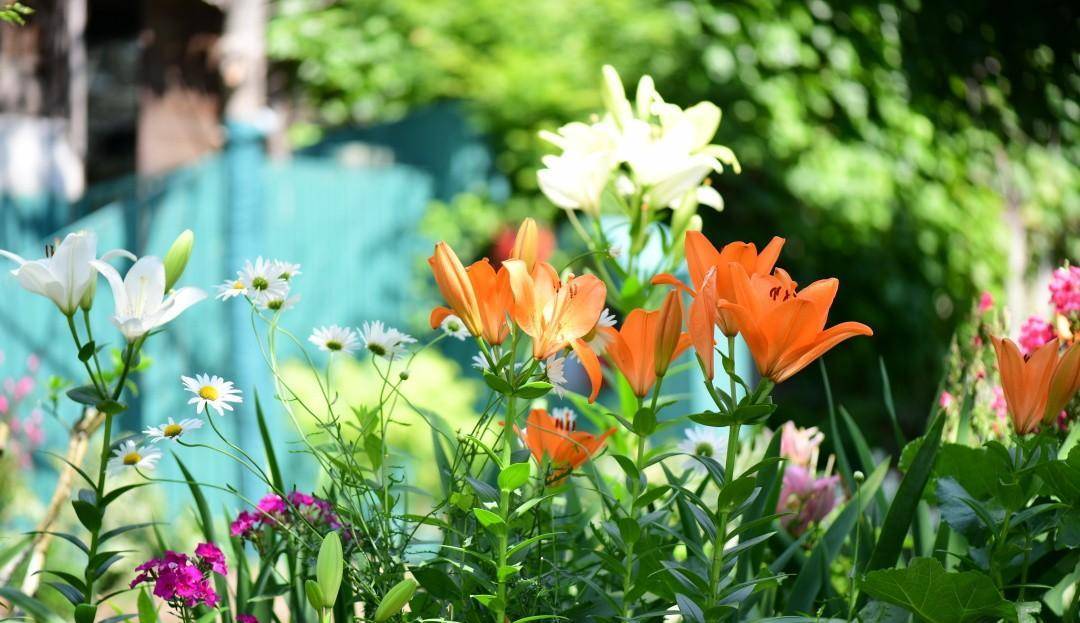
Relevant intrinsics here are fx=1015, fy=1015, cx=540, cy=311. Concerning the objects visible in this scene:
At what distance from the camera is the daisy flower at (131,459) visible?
31.2 inches

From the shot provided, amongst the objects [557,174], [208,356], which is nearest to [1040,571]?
[557,174]

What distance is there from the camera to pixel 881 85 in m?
3.54

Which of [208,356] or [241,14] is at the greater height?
[241,14]

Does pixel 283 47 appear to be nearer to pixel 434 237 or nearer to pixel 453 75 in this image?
pixel 453 75

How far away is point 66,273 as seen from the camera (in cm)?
81

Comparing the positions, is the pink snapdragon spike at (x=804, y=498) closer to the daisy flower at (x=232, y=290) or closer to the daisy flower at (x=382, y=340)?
the daisy flower at (x=382, y=340)

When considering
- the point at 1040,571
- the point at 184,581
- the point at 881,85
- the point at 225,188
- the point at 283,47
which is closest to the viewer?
the point at 184,581

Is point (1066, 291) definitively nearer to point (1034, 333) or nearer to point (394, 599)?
point (1034, 333)

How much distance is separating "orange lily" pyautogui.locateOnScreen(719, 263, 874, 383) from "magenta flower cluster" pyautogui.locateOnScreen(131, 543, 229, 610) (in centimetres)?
47

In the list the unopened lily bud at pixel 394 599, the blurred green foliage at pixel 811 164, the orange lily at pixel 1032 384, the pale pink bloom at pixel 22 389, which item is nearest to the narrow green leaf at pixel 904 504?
the orange lily at pixel 1032 384

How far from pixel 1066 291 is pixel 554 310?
0.67 meters

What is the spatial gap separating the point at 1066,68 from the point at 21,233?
5012 millimetres

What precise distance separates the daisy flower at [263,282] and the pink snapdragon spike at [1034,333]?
0.85 metres

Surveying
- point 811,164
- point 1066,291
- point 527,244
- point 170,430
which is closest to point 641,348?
point 527,244
